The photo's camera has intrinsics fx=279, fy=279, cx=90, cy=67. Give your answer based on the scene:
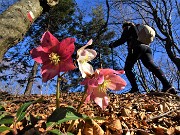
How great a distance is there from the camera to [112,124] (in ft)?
4.34

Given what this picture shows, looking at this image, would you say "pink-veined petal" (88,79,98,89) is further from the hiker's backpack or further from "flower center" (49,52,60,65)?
the hiker's backpack

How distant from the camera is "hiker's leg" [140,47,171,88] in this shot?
3.86 metres

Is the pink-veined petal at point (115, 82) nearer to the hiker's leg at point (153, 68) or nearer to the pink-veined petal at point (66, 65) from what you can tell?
the pink-veined petal at point (66, 65)

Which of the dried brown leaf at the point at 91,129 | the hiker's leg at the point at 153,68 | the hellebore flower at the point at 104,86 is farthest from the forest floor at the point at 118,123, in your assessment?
the hiker's leg at the point at 153,68

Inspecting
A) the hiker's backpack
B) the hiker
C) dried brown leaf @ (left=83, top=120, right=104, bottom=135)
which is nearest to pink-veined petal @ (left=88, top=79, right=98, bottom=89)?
dried brown leaf @ (left=83, top=120, right=104, bottom=135)

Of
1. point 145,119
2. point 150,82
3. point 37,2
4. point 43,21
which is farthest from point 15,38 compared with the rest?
point 150,82

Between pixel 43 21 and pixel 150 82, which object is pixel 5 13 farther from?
pixel 150 82

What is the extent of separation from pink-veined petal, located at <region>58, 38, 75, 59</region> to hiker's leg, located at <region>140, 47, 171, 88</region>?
3.16m

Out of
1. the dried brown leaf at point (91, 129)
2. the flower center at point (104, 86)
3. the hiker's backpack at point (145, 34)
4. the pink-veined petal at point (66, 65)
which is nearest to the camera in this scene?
the pink-veined petal at point (66, 65)

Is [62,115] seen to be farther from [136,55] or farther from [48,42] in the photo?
[136,55]

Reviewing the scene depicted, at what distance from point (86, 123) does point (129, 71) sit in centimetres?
319

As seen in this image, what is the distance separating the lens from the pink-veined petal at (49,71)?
878mm

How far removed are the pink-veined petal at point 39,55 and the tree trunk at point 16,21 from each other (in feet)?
2.48

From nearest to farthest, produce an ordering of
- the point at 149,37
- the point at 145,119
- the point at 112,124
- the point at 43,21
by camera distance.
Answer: the point at 112,124
the point at 145,119
the point at 149,37
the point at 43,21
